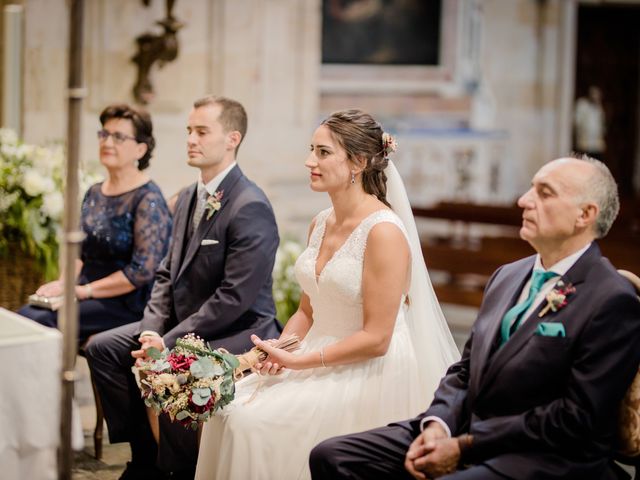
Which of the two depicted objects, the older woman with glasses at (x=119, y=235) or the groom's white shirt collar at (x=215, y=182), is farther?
the older woman with glasses at (x=119, y=235)

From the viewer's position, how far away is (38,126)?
6984 mm

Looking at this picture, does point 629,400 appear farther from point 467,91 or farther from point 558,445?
point 467,91

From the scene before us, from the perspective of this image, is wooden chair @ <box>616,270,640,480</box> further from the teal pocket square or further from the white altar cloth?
the white altar cloth

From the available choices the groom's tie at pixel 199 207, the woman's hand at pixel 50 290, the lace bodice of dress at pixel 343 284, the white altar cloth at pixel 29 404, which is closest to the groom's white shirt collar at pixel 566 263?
the lace bodice of dress at pixel 343 284

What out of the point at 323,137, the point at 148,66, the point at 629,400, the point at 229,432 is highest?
the point at 148,66

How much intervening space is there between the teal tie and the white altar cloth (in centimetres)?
128

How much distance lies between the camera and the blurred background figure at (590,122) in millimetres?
15414

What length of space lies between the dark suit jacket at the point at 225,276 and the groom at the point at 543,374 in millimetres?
1163

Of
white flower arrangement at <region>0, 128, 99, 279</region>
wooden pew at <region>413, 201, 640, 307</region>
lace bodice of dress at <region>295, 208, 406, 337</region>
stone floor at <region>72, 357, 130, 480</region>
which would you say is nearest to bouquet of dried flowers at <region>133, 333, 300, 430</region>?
lace bodice of dress at <region>295, 208, 406, 337</region>

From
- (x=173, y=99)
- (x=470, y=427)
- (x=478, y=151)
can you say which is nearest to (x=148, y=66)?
(x=173, y=99)

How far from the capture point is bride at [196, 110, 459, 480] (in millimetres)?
3516

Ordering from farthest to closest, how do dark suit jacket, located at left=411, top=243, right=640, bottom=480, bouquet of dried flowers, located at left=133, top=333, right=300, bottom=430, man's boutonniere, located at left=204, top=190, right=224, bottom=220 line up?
man's boutonniere, located at left=204, top=190, right=224, bottom=220
bouquet of dried flowers, located at left=133, top=333, right=300, bottom=430
dark suit jacket, located at left=411, top=243, right=640, bottom=480

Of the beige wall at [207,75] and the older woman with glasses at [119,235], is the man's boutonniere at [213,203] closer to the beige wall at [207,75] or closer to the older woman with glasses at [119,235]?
the older woman with glasses at [119,235]

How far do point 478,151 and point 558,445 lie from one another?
10858 mm
